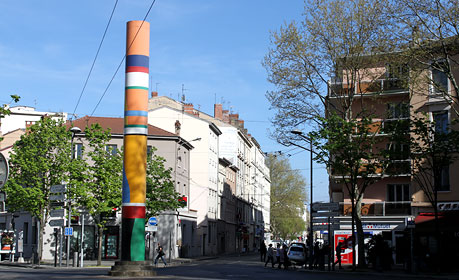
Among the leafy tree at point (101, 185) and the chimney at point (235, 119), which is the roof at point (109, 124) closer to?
the leafy tree at point (101, 185)

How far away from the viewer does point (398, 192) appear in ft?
148

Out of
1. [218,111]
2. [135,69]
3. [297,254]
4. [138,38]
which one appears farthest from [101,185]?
[218,111]

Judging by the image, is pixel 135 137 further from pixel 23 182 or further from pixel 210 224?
pixel 210 224

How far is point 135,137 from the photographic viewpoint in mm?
24750

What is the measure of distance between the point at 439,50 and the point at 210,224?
50364 mm

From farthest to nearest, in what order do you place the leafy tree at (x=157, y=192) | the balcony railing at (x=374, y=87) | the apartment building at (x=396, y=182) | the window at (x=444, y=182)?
the leafy tree at (x=157, y=192), the window at (x=444, y=182), the balcony railing at (x=374, y=87), the apartment building at (x=396, y=182)

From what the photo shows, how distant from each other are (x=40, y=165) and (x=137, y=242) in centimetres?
2088

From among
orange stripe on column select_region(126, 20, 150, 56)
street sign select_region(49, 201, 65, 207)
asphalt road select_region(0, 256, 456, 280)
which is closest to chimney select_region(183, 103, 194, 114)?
street sign select_region(49, 201, 65, 207)

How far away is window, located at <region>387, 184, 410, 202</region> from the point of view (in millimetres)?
44844

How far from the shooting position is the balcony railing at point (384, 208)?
143 feet

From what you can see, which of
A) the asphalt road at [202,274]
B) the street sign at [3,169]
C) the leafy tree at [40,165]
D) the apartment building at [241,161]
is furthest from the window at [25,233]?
the street sign at [3,169]

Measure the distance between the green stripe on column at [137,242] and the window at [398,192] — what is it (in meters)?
25.2

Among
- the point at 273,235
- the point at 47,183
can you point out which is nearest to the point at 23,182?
the point at 47,183

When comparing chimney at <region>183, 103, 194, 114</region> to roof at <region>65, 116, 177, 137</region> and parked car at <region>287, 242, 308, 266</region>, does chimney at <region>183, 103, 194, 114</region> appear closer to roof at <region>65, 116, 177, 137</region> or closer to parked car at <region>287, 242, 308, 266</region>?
roof at <region>65, 116, 177, 137</region>
